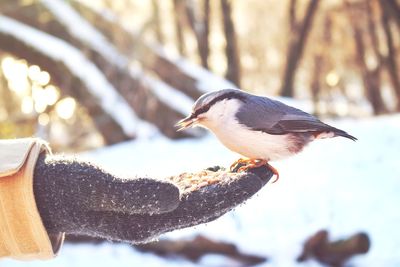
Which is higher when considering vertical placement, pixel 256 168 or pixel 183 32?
pixel 256 168

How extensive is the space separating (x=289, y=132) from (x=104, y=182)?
93cm

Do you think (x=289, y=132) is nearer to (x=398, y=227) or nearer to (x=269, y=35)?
(x=398, y=227)

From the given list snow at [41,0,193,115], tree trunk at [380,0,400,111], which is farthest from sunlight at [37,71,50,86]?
tree trunk at [380,0,400,111]

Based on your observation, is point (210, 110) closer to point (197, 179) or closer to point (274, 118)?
point (274, 118)

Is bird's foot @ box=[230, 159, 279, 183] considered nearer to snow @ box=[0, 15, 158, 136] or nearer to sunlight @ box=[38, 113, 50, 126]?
snow @ box=[0, 15, 158, 136]

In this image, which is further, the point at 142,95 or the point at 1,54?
the point at 1,54

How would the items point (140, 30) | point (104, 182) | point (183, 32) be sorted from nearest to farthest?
point (104, 182) < point (140, 30) < point (183, 32)

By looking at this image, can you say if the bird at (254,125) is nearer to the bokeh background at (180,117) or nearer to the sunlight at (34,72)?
the bokeh background at (180,117)

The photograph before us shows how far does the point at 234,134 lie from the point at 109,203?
71 centimetres

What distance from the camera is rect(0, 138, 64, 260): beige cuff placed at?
4.60ft

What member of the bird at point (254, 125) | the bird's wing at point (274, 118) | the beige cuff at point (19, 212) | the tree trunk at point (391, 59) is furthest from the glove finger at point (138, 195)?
the tree trunk at point (391, 59)

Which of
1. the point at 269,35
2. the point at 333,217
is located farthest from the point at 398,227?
the point at 269,35

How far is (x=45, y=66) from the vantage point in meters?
5.64

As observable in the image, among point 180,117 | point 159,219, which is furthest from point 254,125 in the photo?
point 180,117
